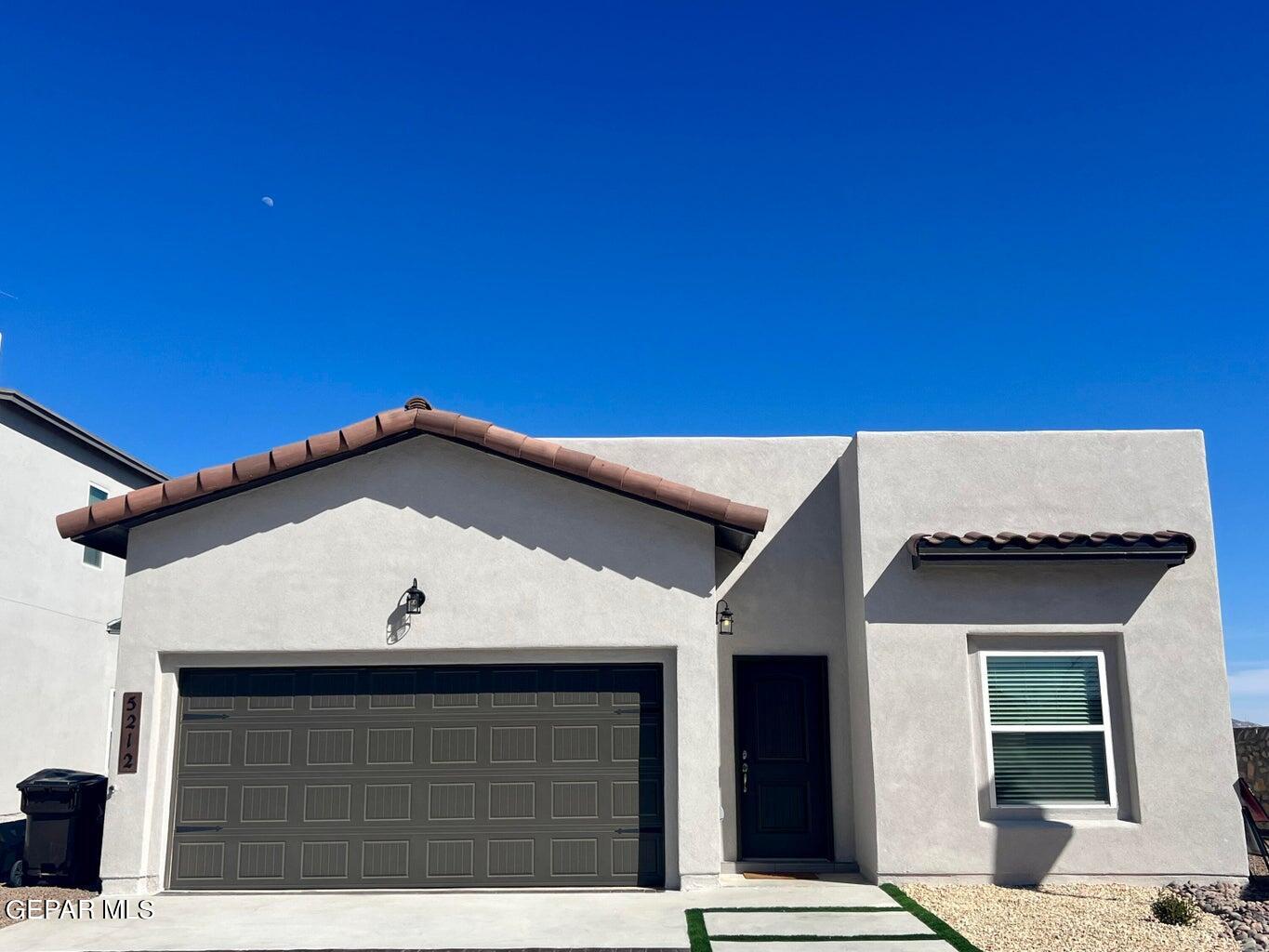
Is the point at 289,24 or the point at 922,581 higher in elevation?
the point at 289,24

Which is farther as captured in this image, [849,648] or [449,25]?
[449,25]

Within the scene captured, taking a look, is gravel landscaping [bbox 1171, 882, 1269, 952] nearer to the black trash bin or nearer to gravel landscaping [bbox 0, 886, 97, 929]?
gravel landscaping [bbox 0, 886, 97, 929]

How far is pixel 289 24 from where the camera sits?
13547 millimetres

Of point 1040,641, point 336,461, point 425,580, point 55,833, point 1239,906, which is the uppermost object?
point 336,461

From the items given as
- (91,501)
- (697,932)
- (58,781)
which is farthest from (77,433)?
(697,932)

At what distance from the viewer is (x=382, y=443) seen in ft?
Answer: 34.5

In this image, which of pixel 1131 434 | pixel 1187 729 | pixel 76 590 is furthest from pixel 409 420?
pixel 76 590

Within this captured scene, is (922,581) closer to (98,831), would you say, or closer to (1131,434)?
(1131,434)

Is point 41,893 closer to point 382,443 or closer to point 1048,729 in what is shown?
point 382,443

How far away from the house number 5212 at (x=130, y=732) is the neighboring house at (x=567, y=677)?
87 millimetres

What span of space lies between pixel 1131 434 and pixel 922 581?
9.13 feet

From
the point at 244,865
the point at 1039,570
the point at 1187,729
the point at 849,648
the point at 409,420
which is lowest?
the point at 244,865

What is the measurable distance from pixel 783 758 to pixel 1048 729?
2.80m

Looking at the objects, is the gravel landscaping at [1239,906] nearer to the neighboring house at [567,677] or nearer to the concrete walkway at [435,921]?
the neighboring house at [567,677]
